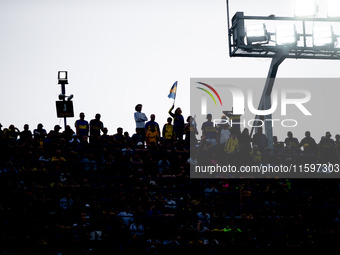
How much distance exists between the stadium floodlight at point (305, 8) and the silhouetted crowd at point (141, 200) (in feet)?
17.9

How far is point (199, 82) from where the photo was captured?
820 inches

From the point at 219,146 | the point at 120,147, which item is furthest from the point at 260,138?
the point at 120,147

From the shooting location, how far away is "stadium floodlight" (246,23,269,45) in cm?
1836

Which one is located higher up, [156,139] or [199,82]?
[199,82]

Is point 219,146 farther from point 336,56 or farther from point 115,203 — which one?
point 336,56

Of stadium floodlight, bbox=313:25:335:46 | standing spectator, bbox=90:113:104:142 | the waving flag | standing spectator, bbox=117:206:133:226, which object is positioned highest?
stadium floodlight, bbox=313:25:335:46

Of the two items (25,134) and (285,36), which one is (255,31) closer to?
(285,36)

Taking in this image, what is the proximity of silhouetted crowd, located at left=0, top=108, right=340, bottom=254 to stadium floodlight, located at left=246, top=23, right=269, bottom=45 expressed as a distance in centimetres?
411

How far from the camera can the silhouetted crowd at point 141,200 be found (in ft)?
36.8

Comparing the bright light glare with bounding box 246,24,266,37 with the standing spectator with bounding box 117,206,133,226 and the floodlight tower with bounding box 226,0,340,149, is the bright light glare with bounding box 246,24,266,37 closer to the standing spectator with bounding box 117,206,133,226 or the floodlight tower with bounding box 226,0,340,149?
the floodlight tower with bounding box 226,0,340,149

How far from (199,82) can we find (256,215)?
28.8 feet

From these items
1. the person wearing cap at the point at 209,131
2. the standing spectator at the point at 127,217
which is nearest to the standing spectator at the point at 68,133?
the standing spectator at the point at 127,217

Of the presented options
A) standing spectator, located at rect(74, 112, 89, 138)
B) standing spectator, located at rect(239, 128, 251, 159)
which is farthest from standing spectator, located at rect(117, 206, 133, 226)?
standing spectator, located at rect(239, 128, 251, 159)

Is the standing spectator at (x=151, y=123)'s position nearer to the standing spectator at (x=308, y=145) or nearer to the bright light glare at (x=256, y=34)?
the standing spectator at (x=308, y=145)
